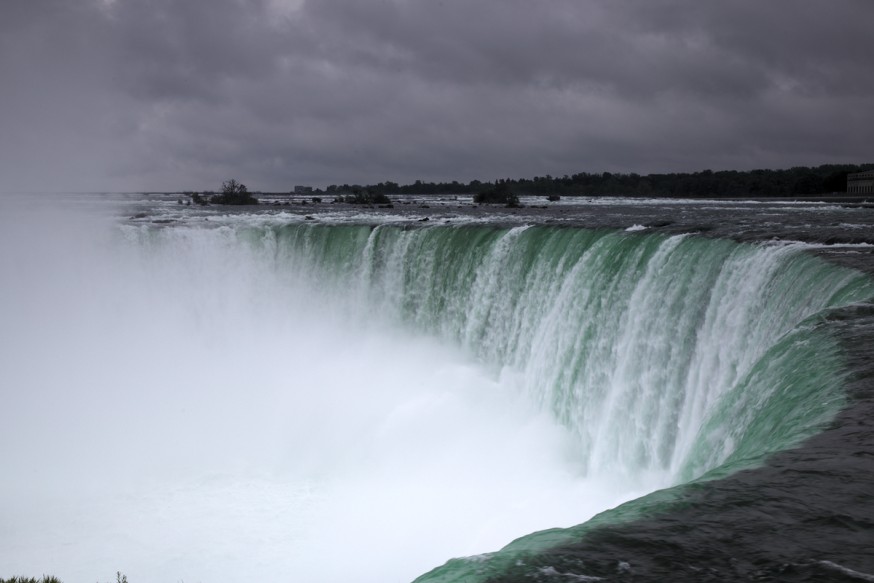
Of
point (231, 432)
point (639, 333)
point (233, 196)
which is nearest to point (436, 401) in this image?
point (231, 432)

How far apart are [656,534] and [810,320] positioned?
4154 millimetres

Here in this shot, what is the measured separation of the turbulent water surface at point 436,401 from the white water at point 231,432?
0.24ft

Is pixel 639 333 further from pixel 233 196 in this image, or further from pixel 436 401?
pixel 233 196

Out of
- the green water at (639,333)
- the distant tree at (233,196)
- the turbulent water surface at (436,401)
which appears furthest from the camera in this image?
the distant tree at (233,196)

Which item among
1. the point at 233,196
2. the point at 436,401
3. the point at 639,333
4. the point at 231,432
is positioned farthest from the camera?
the point at 233,196

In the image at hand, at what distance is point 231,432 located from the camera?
58.4 feet

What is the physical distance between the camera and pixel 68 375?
71.2 ft

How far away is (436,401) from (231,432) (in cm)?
487

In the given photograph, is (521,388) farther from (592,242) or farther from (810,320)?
(810,320)

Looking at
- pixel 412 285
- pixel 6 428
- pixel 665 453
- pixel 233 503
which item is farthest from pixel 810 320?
pixel 6 428

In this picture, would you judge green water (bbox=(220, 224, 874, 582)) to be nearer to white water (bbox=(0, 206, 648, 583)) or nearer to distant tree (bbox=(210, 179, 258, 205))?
white water (bbox=(0, 206, 648, 583))

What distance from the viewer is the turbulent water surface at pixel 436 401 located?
4.54m

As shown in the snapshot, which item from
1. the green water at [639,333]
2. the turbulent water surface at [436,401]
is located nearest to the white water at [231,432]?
the turbulent water surface at [436,401]

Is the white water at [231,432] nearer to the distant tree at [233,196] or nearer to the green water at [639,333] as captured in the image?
the green water at [639,333]
